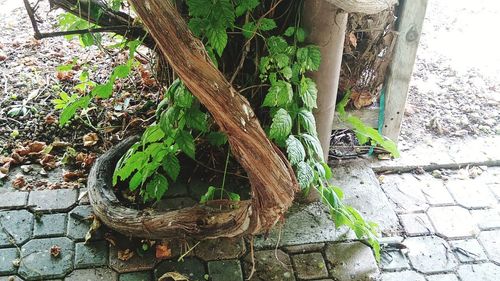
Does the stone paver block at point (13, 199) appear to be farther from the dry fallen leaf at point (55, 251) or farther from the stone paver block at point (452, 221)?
the stone paver block at point (452, 221)

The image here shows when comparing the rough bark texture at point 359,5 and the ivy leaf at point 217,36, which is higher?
the rough bark texture at point 359,5

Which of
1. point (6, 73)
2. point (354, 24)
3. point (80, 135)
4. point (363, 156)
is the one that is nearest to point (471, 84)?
point (363, 156)

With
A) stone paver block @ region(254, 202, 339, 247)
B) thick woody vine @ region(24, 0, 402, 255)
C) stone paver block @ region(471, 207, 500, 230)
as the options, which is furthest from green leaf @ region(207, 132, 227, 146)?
stone paver block @ region(471, 207, 500, 230)

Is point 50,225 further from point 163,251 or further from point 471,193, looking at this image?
point 471,193

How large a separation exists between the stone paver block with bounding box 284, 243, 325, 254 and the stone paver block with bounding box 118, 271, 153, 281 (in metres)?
0.73

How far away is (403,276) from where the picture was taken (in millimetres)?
2795

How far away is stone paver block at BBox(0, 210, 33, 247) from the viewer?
9.46 ft

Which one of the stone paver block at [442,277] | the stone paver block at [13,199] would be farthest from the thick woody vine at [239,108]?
the stone paver block at [13,199]

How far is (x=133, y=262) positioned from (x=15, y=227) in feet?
2.32

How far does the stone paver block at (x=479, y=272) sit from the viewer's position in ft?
9.17

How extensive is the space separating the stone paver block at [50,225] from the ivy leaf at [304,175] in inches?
52.9

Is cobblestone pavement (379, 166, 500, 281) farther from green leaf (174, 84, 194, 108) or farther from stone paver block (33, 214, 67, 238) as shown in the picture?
stone paver block (33, 214, 67, 238)

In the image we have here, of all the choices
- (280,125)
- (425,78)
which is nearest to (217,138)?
(280,125)

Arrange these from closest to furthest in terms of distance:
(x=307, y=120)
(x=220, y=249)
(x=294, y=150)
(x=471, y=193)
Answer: (x=294, y=150)
(x=307, y=120)
(x=220, y=249)
(x=471, y=193)
